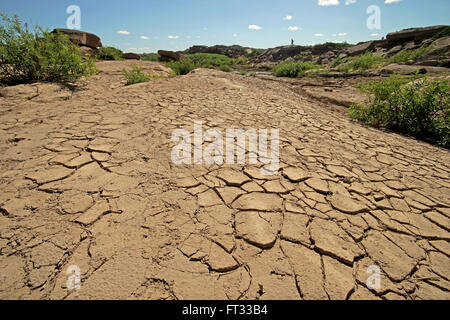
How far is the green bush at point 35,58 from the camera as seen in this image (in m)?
3.44

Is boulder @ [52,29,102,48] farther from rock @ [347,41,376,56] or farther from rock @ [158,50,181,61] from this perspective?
rock @ [347,41,376,56]

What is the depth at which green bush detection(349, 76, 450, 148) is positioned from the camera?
10.7ft

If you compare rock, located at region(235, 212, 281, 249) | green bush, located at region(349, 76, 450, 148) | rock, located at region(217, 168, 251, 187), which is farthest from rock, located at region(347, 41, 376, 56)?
rock, located at region(235, 212, 281, 249)

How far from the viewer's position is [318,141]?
2.75m

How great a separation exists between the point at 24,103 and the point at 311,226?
13.3ft

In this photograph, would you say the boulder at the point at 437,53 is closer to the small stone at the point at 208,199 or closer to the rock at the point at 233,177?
the rock at the point at 233,177

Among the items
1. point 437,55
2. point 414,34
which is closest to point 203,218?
point 437,55

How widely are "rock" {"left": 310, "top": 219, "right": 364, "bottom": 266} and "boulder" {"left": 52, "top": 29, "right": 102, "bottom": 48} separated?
11812mm

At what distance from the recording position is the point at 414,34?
13.6 metres

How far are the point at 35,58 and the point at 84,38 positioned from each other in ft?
25.1

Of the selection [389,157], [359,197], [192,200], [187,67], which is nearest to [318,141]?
[389,157]

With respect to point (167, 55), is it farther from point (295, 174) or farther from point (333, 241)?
point (333, 241)

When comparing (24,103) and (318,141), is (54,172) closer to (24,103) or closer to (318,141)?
(24,103)

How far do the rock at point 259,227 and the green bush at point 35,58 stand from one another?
434 centimetres
